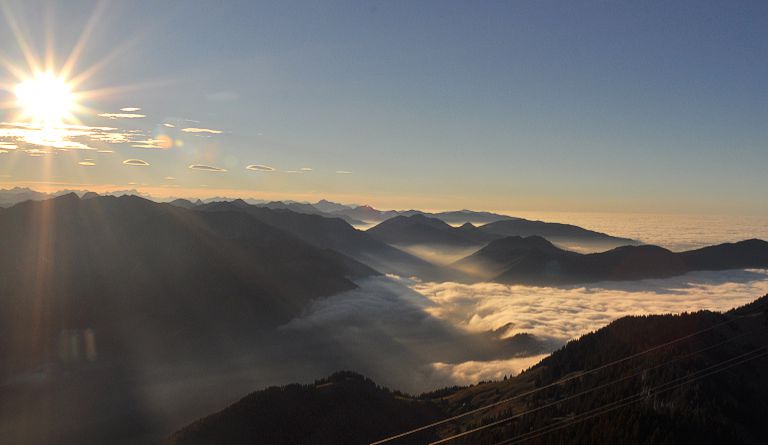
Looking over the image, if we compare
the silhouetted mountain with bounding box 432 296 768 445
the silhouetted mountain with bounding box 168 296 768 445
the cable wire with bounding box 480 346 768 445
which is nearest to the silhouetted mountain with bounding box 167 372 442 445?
the silhouetted mountain with bounding box 168 296 768 445

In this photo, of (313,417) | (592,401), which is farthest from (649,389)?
(313,417)

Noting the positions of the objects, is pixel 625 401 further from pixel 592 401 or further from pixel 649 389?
pixel 649 389

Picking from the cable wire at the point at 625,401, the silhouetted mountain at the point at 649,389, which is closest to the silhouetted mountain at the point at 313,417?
the silhouetted mountain at the point at 649,389

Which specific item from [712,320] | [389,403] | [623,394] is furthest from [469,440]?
[712,320]

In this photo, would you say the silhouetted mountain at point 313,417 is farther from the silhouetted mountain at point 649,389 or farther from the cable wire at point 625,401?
the cable wire at point 625,401

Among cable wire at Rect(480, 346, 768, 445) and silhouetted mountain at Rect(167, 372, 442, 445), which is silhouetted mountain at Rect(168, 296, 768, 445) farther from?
silhouetted mountain at Rect(167, 372, 442, 445)

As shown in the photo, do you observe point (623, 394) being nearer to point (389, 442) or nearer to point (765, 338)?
point (389, 442)
